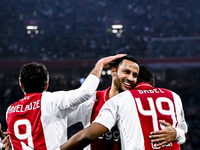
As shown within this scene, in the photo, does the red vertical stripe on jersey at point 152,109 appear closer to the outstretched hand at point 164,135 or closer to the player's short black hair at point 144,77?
the outstretched hand at point 164,135

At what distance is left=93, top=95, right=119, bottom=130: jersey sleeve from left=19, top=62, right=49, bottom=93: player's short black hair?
1.88ft

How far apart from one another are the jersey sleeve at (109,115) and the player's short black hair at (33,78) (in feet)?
1.88

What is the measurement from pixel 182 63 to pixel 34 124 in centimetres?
1234

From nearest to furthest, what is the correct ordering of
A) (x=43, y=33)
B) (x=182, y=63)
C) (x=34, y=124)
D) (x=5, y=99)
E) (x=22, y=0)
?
(x=34, y=124) < (x=5, y=99) < (x=182, y=63) < (x=43, y=33) < (x=22, y=0)

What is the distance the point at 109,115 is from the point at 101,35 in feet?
46.5

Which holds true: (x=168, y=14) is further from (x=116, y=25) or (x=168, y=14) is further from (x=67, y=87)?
(x=67, y=87)

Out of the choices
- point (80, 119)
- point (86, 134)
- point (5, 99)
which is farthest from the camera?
point (5, 99)

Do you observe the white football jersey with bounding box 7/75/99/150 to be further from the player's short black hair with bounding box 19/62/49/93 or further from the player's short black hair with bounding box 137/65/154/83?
the player's short black hair with bounding box 137/65/154/83

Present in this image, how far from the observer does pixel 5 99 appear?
1244 cm

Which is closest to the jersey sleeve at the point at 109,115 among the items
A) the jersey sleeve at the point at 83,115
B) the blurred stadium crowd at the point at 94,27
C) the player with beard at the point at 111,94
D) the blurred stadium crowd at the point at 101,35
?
the player with beard at the point at 111,94

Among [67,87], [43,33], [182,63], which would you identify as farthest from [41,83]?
[43,33]

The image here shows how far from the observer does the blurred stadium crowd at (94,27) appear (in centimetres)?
1373

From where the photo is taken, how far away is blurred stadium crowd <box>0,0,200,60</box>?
1373cm

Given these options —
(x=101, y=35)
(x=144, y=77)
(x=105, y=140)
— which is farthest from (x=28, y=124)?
(x=101, y=35)
